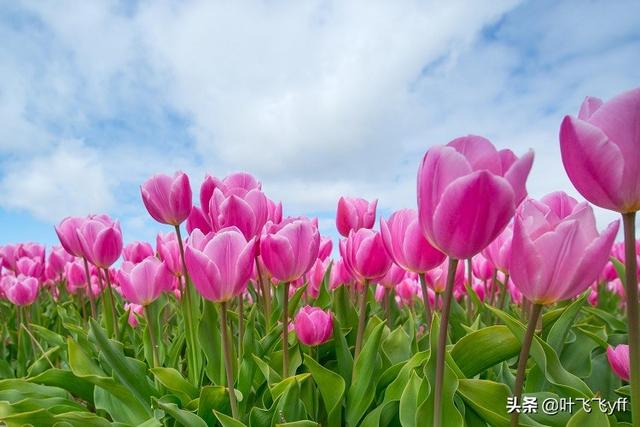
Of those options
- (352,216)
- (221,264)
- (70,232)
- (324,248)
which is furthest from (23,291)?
(221,264)

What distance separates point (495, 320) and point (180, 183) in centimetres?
196

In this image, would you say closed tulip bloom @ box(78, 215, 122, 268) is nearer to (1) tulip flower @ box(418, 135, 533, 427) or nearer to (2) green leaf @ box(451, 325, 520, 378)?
(2) green leaf @ box(451, 325, 520, 378)

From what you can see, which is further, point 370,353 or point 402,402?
point 370,353

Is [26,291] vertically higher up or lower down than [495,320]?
higher up

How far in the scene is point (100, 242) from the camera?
2.22 meters

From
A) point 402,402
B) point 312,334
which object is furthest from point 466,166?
point 312,334

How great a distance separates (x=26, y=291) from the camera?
3654 mm

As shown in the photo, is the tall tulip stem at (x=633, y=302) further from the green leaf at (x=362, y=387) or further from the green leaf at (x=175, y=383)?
the green leaf at (x=175, y=383)

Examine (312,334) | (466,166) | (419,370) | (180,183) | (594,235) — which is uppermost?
(180,183)

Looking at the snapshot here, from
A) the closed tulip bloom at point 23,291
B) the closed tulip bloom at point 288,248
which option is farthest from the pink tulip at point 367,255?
the closed tulip bloom at point 23,291

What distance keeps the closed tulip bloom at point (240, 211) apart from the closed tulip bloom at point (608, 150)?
37.0 inches

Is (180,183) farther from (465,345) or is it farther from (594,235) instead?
(594,235)

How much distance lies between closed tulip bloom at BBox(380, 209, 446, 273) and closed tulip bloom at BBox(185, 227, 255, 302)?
1.20 feet

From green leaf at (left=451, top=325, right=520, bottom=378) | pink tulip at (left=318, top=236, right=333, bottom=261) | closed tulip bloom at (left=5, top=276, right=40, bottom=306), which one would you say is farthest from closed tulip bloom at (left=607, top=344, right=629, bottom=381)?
closed tulip bloom at (left=5, top=276, right=40, bottom=306)
